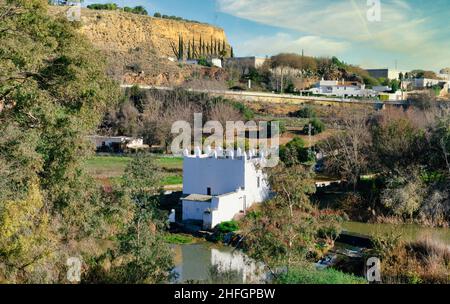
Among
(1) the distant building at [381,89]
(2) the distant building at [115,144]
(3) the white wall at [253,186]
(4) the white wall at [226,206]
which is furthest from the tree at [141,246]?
(1) the distant building at [381,89]

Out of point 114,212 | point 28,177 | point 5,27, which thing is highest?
point 5,27

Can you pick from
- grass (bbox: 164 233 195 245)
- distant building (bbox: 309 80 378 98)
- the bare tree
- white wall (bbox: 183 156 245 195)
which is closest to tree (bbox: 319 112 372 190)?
white wall (bbox: 183 156 245 195)

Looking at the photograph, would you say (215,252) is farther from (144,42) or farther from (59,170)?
(144,42)

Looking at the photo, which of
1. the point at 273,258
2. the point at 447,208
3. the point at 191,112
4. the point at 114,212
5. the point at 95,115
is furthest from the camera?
the point at 191,112

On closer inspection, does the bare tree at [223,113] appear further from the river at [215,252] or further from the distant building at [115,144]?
the river at [215,252]

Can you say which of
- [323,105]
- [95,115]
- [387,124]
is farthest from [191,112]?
[95,115]

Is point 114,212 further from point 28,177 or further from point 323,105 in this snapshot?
point 323,105

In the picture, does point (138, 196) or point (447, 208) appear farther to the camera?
point (447, 208)

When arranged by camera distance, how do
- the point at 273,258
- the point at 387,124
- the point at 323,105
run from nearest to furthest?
the point at 273,258
the point at 387,124
the point at 323,105

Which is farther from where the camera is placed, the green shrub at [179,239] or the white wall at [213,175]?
the white wall at [213,175]
